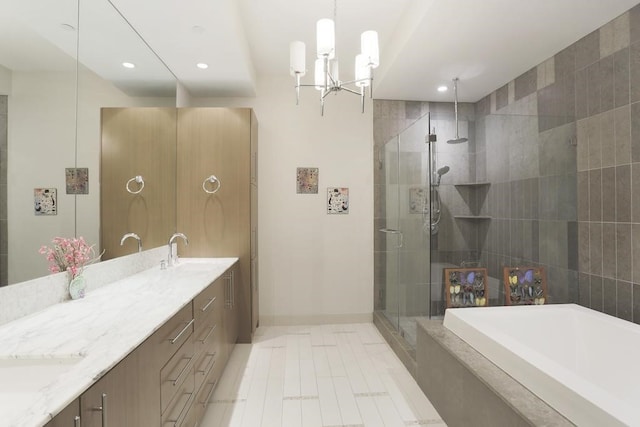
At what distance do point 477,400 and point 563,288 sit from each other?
1634 millimetres

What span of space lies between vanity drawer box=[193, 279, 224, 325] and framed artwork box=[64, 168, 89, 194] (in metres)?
0.90

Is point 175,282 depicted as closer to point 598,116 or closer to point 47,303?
point 47,303

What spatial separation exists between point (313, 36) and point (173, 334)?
271cm

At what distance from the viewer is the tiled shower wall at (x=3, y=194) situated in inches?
48.9

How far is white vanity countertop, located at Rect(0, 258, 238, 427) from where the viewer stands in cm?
72

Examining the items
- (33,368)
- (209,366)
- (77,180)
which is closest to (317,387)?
(209,366)

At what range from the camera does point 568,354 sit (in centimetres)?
187

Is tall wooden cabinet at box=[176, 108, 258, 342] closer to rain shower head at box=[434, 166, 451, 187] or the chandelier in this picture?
the chandelier

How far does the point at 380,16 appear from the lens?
253 centimetres

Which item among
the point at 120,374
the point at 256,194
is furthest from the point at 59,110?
the point at 256,194

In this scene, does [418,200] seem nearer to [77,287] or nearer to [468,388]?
[468,388]

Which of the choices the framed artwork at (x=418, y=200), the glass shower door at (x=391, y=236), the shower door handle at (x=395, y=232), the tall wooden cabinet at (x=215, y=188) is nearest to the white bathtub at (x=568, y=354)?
the framed artwork at (x=418, y=200)

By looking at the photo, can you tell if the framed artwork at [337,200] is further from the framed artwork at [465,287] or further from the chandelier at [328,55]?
the chandelier at [328,55]

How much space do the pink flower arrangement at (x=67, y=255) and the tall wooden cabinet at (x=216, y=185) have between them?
1.23 metres
